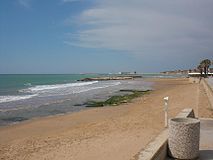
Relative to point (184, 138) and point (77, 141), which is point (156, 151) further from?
point (77, 141)

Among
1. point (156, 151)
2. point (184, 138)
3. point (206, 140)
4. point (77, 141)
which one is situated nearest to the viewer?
point (156, 151)

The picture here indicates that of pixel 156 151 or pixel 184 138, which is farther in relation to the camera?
pixel 184 138

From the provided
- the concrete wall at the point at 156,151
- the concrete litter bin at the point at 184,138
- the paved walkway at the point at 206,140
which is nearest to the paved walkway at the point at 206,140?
the paved walkway at the point at 206,140

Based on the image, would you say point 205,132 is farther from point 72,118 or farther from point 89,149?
point 72,118

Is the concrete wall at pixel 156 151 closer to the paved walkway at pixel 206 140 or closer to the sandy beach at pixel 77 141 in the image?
the paved walkway at pixel 206 140

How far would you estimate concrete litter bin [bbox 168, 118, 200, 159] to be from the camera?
533 cm

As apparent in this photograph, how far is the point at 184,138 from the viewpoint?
5344 mm

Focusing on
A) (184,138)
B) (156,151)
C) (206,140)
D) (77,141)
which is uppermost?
(184,138)

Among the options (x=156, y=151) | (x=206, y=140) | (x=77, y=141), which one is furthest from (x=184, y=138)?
(x=77, y=141)

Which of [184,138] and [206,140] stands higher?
[184,138]

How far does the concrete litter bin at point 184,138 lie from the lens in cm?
533

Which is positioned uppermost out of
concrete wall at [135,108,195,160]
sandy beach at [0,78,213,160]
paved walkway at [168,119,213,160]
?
concrete wall at [135,108,195,160]

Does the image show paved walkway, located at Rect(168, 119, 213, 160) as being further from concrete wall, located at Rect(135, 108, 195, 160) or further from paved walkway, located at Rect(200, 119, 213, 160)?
concrete wall, located at Rect(135, 108, 195, 160)

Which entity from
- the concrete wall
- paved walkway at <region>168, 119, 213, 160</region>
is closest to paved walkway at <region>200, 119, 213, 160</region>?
paved walkway at <region>168, 119, 213, 160</region>
